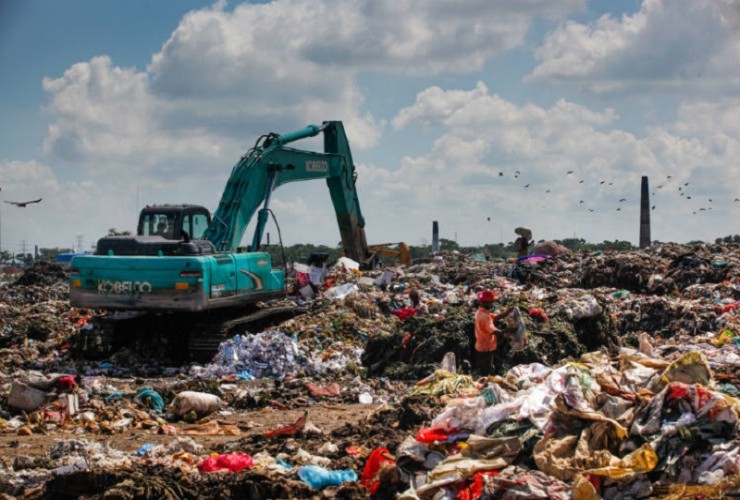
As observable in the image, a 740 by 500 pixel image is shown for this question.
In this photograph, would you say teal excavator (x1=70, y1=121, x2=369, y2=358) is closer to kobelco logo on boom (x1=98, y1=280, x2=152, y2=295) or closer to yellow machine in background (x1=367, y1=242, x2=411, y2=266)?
kobelco logo on boom (x1=98, y1=280, x2=152, y2=295)

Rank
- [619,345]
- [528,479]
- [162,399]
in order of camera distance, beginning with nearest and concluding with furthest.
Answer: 1. [528,479]
2. [162,399]
3. [619,345]

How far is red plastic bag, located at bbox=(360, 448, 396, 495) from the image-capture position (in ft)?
25.2

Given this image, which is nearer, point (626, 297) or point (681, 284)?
point (626, 297)

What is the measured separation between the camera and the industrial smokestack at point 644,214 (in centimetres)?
3909

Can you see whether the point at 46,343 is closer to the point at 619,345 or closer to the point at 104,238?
the point at 104,238

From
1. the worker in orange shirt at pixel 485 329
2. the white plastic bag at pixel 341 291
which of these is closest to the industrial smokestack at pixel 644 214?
the white plastic bag at pixel 341 291

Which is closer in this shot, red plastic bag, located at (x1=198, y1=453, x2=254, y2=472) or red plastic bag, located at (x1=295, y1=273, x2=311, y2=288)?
red plastic bag, located at (x1=198, y1=453, x2=254, y2=472)

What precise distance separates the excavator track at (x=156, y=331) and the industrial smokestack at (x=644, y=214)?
26.2m

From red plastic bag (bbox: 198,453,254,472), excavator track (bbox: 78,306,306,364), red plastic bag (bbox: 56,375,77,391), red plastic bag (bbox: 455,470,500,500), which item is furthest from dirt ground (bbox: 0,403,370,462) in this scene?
excavator track (bbox: 78,306,306,364)

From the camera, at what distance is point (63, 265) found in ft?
95.5

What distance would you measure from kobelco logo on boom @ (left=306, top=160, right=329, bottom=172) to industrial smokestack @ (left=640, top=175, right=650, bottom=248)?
21.4m

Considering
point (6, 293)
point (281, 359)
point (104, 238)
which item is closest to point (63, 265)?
point (6, 293)

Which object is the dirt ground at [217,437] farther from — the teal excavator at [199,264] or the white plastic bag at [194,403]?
the teal excavator at [199,264]

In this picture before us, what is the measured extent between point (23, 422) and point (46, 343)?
6400 mm
